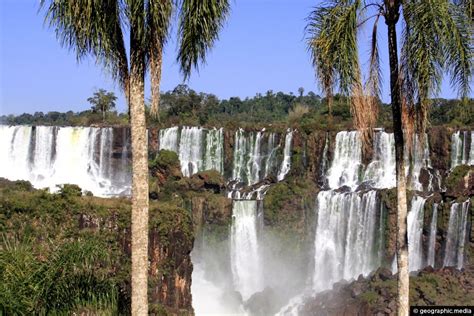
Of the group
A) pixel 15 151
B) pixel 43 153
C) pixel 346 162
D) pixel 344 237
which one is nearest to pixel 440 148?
pixel 346 162

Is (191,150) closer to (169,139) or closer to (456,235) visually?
(169,139)

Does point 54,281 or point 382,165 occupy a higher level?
point 382,165

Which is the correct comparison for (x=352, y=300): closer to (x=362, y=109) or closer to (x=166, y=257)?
(x=166, y=257)

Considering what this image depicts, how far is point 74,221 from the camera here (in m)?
23.9

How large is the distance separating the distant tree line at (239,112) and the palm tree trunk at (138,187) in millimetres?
1683

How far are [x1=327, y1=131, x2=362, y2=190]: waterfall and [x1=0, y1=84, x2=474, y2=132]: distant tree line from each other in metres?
1.40

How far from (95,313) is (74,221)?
61.2 feet

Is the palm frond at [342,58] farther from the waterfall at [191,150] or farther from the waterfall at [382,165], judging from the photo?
the waterfall at [191,150]

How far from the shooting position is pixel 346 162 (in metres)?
34.9

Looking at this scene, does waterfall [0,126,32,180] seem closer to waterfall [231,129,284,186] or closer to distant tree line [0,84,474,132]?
distant tree line [0,84,474,132]

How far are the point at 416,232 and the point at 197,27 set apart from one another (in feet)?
83.6

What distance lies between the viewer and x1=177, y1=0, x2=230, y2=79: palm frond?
5.13 metres

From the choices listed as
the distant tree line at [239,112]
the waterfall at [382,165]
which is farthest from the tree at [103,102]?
the waterfall at [382,165]

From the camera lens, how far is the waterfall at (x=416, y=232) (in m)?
28.9
